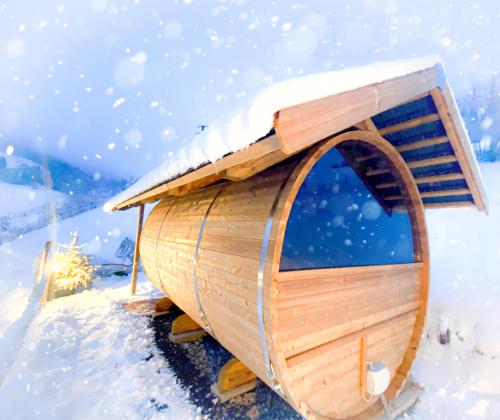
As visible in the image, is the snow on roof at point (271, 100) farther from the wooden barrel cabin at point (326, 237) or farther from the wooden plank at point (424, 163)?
the wooden plank at point (424, 163)

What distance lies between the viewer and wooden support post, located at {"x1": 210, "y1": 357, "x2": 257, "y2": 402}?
3.65 meters

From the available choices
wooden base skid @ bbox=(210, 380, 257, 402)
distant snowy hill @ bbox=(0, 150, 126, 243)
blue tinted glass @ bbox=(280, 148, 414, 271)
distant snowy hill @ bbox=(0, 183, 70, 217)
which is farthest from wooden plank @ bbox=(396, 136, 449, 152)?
distant snowy hill @ bbox=(0, 183, 70, 217)

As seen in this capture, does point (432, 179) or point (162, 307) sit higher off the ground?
point (432, 179)

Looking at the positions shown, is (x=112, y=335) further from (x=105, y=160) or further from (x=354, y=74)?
(x=105, y=160)

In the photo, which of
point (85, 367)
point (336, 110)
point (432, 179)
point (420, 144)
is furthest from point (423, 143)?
point (85, 367)

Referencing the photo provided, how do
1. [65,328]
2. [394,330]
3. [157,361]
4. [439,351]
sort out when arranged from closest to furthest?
1. [394,330]
2. [157,361]
3. [439,351]
4. [65,328]

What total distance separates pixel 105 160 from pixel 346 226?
149 m

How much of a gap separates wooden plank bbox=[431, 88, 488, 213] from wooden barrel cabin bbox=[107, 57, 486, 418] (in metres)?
0.01

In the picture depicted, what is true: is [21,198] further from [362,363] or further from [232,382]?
[362,363]

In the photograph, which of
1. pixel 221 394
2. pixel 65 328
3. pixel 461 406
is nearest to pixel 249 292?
pixel 221 394

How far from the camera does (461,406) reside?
3.96 meters

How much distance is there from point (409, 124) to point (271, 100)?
9.23 ft

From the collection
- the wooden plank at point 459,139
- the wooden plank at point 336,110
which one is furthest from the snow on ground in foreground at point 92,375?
the wooden plank at point 459,139

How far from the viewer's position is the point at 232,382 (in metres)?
3.71
